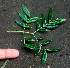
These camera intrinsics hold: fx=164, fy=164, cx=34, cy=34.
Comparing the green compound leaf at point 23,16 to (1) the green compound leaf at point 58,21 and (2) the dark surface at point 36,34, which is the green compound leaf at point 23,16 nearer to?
(2) the dark surface at point 36,34

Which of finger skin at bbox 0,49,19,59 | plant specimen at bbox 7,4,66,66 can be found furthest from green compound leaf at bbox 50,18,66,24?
finger skin at bbox 0,49,19,59

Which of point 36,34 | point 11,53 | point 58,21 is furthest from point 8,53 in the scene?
point 58,21

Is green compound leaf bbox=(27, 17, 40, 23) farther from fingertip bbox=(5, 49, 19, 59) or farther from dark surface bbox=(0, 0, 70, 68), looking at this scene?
fingertip bbox=(5, 49, 19, 59)

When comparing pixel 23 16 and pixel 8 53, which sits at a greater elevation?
pixel 23 16

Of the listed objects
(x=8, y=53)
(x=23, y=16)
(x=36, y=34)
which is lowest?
(x=8, y=53)

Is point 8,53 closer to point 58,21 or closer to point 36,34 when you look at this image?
point 36,34

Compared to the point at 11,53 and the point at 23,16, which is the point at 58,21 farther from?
the point at 11,53

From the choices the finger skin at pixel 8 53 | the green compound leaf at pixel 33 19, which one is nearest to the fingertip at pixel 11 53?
the finger skin at pixel 8 53
